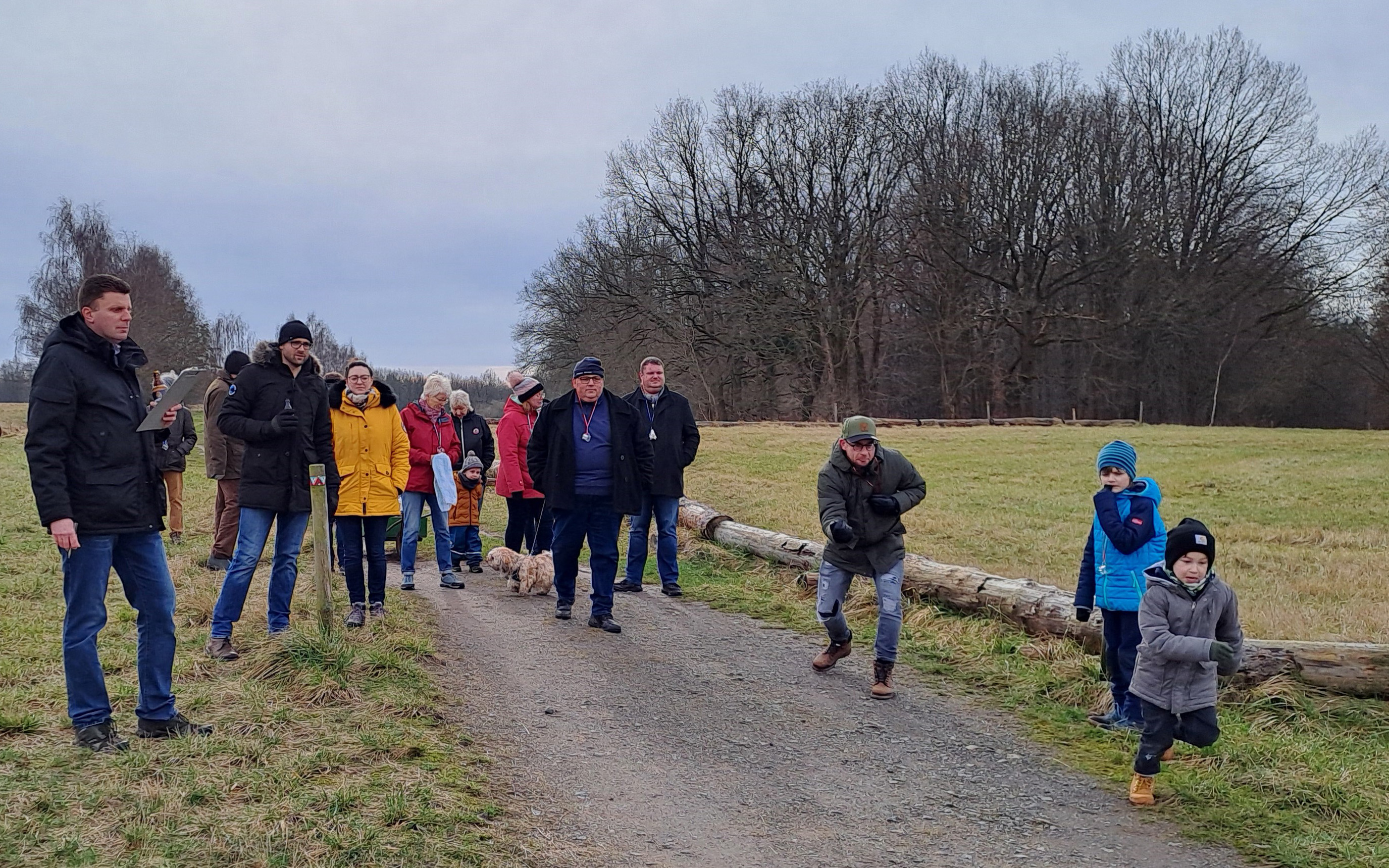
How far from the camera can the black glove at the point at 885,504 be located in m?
6.46

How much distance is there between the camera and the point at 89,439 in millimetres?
4594

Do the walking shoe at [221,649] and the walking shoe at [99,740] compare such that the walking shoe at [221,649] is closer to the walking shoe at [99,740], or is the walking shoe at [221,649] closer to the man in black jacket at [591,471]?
the walking shoe at [99,740]

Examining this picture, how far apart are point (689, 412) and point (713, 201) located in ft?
135

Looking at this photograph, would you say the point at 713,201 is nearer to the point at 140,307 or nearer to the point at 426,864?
the point at 140,307

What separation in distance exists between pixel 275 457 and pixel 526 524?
4.44m

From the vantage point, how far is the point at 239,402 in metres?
6.43

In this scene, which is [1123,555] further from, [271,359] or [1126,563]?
Answer: [271,359]

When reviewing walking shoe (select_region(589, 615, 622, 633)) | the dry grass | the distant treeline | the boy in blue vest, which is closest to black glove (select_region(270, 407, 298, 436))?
walking shoe (select_region(589, 615, 622, 633))

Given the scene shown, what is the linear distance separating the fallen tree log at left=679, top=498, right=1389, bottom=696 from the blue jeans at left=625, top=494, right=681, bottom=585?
134cm

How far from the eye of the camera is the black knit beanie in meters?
4.71

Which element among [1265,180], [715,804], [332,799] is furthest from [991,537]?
[1265,180]

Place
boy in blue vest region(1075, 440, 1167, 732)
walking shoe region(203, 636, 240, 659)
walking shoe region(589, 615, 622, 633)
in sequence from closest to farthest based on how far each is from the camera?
1. boy in blue vest region(1075, 440, 1167, 732)
2. walking shoe region(203, 636, 240, 659)
3. walking shoe region(589, 615, 622, 633)

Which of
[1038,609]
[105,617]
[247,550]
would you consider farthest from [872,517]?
[105,617]

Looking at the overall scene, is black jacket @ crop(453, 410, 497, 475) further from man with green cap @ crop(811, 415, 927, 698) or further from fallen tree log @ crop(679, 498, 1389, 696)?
man with green cap @ crop(811, 415, 927, 698)
